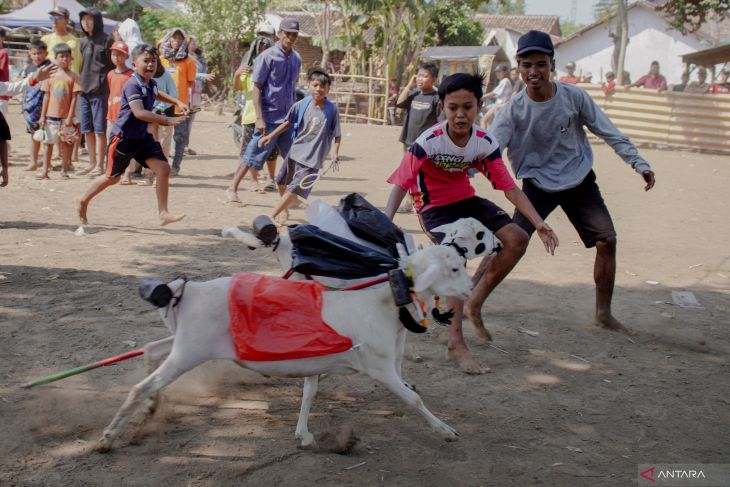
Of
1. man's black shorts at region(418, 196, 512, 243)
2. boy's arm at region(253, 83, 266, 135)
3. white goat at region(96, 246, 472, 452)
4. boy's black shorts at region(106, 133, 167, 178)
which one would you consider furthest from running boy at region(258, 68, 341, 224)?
white goat at region(96, 246, 472, 452)

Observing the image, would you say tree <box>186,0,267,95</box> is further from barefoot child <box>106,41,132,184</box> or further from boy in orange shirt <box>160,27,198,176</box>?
barefoot child <box>106,41,132,184</box>

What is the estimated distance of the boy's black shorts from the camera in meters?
7.66

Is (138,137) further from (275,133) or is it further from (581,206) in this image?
(581,206)

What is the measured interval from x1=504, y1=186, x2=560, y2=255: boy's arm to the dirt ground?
0.83 metres

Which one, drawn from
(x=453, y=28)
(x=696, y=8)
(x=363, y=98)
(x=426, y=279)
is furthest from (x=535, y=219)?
(x=453, y=28)

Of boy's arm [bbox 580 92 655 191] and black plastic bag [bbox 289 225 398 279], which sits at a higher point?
boy's arm [bbox 580 92 655 191]

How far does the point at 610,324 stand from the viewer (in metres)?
5.74

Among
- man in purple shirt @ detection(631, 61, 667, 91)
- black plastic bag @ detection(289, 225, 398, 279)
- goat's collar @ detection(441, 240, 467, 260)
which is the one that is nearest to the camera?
black plastic bag @ detection(289, 225, 398, 279)

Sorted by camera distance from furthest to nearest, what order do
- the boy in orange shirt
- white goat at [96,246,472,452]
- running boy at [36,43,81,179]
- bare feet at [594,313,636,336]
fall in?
the boy in orange shirt → running boy at [36,43,81,179] → bare feet at [594,313,636,336] → white goat at [96,246,472,452]

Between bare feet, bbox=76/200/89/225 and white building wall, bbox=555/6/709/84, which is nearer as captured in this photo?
bare feet, bbox=76/200/89/225

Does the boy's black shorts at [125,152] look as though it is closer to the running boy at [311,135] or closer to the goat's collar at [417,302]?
the running boy at [311,135]

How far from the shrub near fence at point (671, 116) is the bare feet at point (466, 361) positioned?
18.4m

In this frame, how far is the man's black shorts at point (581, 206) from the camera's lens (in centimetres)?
559

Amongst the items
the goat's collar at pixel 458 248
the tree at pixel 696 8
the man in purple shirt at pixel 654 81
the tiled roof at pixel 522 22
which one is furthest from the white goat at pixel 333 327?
the tiled roof at pixel 522 22
